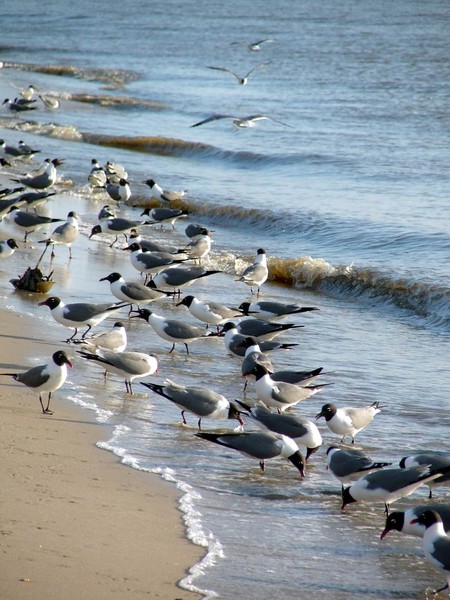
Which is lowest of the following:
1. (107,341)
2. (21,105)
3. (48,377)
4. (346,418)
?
(21,105)

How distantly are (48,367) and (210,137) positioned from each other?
17428 millimetres

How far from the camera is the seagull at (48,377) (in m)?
6.66

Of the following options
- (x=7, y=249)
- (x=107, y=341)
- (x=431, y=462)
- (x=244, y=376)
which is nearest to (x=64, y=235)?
(x=7, y=249)

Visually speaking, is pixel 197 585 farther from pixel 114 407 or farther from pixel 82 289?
pixel 82 289

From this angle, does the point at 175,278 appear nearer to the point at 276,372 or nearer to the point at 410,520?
the point at 276,372

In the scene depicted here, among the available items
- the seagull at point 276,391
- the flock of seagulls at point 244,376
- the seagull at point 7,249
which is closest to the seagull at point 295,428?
the flock of seagulls at point 244,376

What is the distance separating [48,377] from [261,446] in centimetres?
157

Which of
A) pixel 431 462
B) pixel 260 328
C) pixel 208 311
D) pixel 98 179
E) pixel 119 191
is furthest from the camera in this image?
pixel 98 179

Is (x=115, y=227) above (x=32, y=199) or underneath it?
underneath

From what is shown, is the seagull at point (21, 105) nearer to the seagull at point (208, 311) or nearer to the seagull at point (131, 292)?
the seagull at point (131, 292)

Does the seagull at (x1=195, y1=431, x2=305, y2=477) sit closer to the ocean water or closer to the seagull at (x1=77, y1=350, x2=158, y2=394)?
the ocean water

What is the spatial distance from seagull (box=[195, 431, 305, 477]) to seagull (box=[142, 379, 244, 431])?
56 centimetres

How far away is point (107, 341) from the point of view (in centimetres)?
810

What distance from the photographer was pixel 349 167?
18.8 metres
